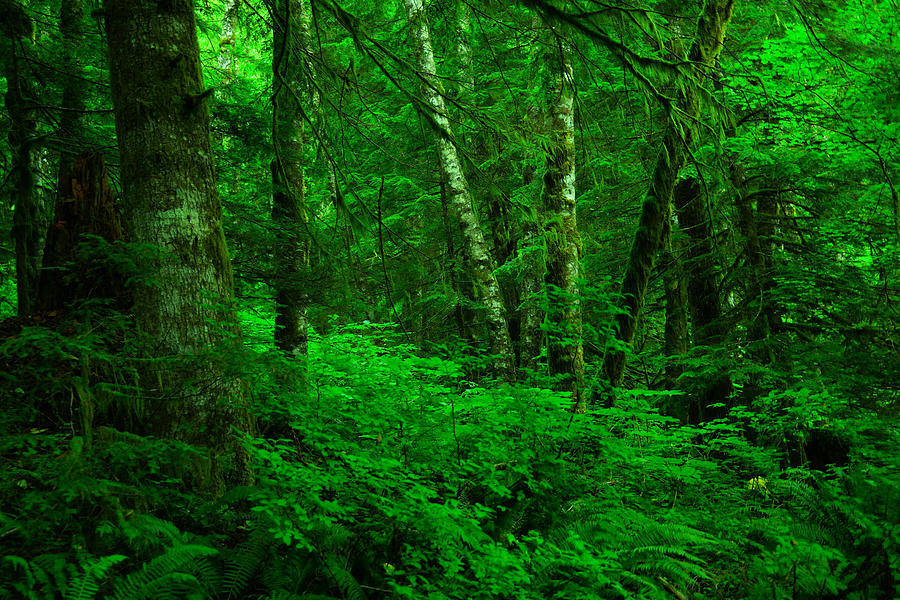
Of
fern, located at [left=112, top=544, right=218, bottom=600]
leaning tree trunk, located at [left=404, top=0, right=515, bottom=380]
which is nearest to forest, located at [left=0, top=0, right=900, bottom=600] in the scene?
fern, located at [left=112, top=544, right=218, bottom=600]

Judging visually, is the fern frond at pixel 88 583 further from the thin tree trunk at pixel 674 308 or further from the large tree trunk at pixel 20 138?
the thin tree trunk at pixel 674 308

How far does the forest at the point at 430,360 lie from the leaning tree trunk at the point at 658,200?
3 cm

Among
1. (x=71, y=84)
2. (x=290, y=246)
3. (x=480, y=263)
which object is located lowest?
(x=290, y=246)

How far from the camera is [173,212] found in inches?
156

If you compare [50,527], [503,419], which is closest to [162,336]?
[50,527]

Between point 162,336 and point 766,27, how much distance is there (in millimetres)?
9312

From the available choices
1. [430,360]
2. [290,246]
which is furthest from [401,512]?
[290,246]

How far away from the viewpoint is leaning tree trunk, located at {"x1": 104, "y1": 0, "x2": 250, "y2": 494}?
3.88 meters

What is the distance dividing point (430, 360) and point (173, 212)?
239 cm

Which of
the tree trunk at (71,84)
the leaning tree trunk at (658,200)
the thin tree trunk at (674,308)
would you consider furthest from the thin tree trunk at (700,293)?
the tree trunk at (71,84)

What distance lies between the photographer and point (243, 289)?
23.8ft

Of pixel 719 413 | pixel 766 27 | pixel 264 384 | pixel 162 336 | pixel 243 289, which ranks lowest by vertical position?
pixel 719 413

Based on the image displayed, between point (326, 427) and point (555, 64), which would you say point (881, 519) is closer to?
point (326, 427)

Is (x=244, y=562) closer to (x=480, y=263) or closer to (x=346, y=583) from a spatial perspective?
(x=346, y=583)
